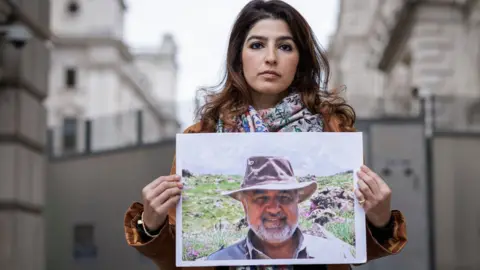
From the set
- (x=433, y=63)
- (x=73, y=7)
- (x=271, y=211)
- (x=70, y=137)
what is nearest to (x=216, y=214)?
(x=271, y=211)

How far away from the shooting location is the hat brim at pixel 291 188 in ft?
7.49

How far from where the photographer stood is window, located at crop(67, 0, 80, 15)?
1687 inches

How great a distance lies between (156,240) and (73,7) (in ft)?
138

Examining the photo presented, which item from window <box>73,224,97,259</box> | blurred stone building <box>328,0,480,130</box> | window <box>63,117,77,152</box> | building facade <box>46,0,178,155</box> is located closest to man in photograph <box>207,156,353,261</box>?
blurred stone building <box>328,0,480,130</box>

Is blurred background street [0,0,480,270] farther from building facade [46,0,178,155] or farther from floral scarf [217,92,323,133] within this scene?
building facade [46,0,178,155]

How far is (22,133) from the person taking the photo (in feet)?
25.6

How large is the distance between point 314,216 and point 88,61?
40.0 meters

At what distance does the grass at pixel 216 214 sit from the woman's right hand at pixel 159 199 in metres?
0.05

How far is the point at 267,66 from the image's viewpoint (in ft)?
7.73

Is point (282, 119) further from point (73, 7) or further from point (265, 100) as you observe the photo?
point (73, 7)

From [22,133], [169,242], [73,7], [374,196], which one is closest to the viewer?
[374,196]

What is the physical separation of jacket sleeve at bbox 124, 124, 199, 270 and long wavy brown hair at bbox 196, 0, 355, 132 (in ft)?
0.66

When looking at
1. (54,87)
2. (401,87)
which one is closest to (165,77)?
(54,87)

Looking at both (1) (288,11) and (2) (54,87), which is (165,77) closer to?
(2) (54,87)
